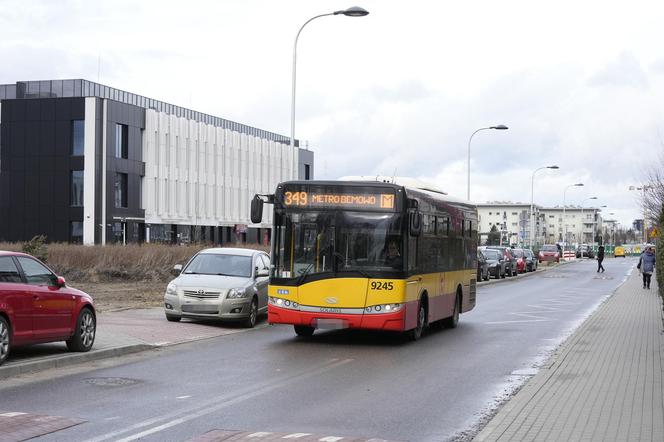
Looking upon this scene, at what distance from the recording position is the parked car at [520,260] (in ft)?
193

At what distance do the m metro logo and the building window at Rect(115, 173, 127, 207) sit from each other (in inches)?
2334

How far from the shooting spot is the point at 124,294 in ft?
95.9

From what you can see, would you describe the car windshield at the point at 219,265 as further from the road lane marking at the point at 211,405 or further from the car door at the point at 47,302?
the road lane marking at the point at 211,405

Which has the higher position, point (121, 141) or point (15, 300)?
point (121, 141)

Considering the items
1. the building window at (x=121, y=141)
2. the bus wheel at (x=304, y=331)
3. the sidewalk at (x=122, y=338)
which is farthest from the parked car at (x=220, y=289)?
the building window at (x=121, y=141)

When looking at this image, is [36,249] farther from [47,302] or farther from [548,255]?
[548,255]

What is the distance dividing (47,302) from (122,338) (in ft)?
10.9

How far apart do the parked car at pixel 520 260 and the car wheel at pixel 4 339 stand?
4910 cm

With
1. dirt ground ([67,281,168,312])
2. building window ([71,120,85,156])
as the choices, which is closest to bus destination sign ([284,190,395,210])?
dirt ground ([67,281,168,312])

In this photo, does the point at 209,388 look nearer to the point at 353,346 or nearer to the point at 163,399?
the point at 163,399

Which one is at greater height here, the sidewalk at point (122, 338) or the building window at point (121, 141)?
the building window at point (121, 141)

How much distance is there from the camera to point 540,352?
15.8 metres

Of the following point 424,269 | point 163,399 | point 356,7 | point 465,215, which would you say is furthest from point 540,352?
point 356,7

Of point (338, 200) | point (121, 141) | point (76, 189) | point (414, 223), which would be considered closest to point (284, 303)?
point (338, 200)
